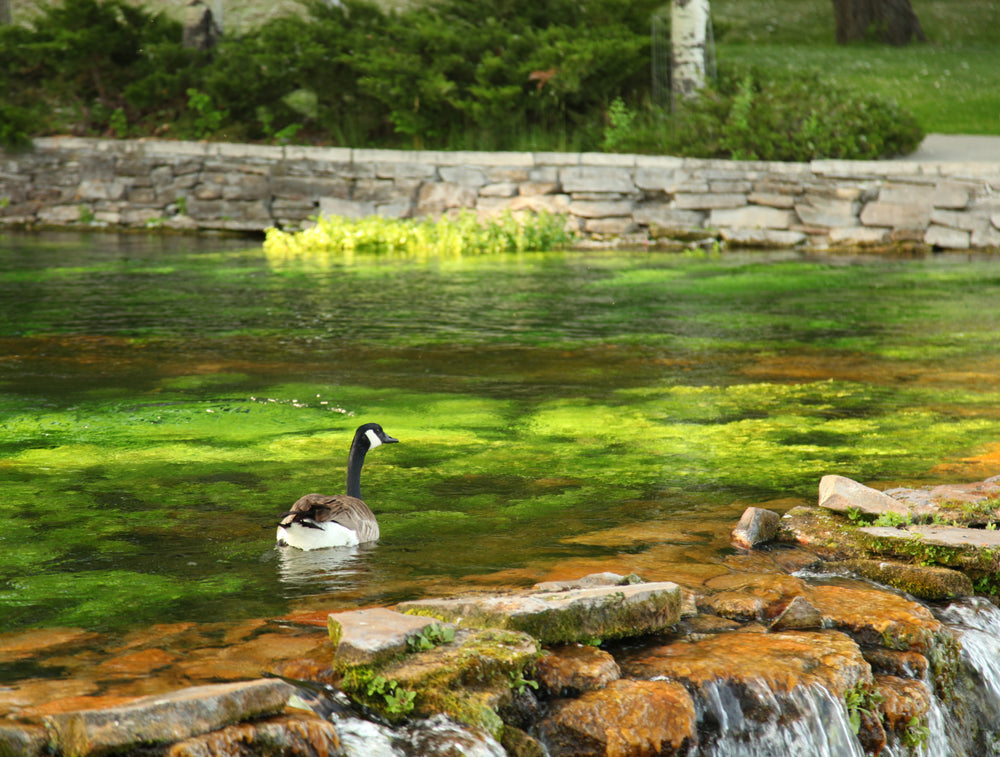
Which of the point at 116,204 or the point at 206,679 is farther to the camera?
the point at 116,204

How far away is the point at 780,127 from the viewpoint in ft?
54.1

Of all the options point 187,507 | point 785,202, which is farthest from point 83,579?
point 785,202

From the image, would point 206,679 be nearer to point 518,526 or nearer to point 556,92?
point 518,526

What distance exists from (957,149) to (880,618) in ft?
47.5

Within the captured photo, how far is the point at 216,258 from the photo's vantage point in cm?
1567

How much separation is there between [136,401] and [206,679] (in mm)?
4237

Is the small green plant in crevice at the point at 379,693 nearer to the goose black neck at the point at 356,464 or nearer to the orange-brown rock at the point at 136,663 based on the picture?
the orange-brown rock at the point at 136,663

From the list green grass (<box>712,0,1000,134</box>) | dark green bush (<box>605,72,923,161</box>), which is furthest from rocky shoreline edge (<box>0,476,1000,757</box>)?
green grass (<box>712,0,1000,134</box>)

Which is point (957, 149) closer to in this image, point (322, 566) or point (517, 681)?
point (322, 566)

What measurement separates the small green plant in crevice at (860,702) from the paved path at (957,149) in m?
13.2

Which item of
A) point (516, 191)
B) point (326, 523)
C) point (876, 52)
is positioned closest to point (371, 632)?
point (326, 523)

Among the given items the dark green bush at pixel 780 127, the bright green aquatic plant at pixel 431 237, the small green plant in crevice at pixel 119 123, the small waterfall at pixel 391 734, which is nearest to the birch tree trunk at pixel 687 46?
the dark green bush at pixel 780 127

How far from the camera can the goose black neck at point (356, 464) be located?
484cm

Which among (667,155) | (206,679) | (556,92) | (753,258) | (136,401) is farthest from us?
(556,92)
